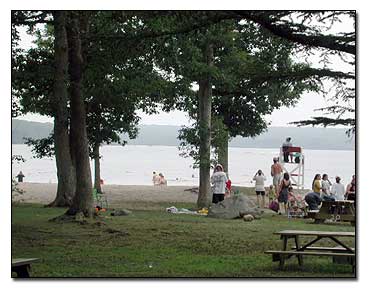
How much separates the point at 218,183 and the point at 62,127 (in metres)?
1.52

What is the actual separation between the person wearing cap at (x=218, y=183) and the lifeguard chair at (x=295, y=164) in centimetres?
56

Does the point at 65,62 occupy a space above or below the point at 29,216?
above

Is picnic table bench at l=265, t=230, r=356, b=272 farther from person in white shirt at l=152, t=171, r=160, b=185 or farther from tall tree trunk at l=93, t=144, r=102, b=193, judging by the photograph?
tall tree trunk at l=93, t=144, r=102, b=193

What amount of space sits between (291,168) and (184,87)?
4.02ft

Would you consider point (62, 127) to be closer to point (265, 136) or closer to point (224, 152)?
point (224, 152)

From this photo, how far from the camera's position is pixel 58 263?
43.4ft

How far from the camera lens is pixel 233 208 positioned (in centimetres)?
1377

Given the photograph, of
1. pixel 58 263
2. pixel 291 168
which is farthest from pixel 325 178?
pixel 58 263

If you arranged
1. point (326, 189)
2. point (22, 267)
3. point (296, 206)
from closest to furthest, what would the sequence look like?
point (22, 267) < point (326, 189) < point (296, 206)

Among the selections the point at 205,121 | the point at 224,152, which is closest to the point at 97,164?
the point at 205,121

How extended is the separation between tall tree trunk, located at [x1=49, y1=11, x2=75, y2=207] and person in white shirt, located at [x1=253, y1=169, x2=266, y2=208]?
1697mm

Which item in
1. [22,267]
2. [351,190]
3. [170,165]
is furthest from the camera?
[170,165]

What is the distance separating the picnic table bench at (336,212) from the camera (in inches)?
525
